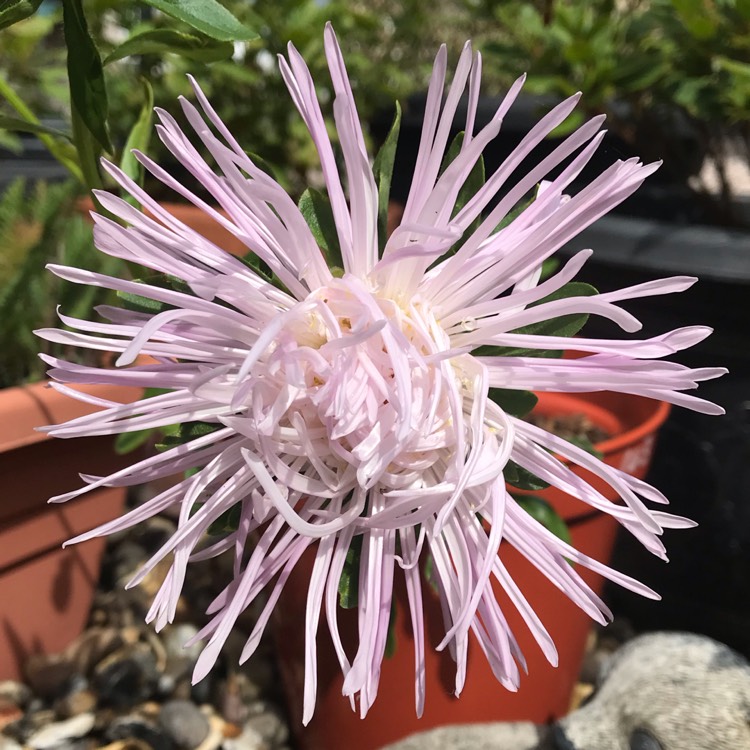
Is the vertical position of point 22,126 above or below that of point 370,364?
above

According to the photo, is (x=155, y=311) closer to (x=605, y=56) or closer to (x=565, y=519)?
(x=565, y=519)

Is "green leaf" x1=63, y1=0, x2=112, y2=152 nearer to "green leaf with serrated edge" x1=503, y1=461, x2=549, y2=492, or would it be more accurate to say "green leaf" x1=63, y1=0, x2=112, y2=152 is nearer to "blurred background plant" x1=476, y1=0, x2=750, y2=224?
"green leaf with serrated edge" x1=503, y1=461, x2=549, y2=492

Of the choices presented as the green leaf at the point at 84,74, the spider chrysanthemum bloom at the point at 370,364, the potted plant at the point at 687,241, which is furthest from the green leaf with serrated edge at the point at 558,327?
the potted plant at the point at 687,241

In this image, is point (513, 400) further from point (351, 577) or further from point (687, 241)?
point (687, 241)

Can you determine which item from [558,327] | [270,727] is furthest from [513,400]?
[270,727]

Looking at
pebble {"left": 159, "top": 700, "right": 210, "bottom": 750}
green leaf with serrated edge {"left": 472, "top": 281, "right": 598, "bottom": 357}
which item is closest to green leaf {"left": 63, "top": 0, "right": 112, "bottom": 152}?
green leaf with serrated edge {"left": 472, "top": 281, "right": 598, "bottom": 357}

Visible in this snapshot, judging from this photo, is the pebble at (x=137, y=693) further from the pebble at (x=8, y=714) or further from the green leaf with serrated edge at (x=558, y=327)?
the green leaf with serrated edge at (x=558, y=327)
